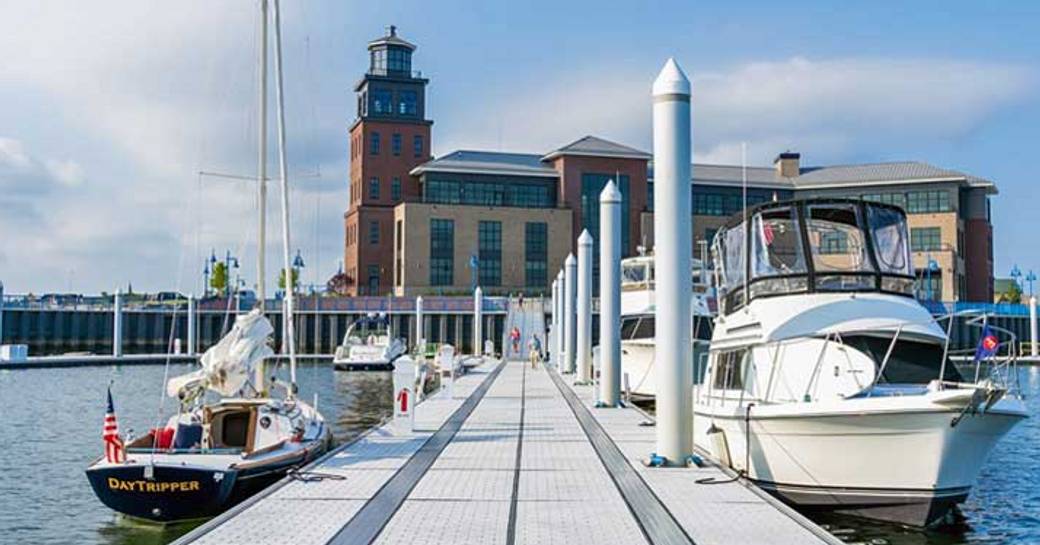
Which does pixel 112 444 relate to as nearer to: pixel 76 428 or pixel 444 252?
pixel 76 428

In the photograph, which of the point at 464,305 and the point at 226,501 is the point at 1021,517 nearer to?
the point at 226,501

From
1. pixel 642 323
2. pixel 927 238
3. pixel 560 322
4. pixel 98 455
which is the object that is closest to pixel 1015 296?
pixel 927 238

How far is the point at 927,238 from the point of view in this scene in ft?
305

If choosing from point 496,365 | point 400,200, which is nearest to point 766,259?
point 496,365

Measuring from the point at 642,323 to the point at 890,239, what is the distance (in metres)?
19.3

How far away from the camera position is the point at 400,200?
93.3 meters

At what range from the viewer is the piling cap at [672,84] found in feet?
50.2

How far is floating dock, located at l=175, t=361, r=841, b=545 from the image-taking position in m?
10.9

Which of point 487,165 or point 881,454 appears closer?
point 881,454

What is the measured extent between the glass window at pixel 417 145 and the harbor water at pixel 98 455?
50.1 metres

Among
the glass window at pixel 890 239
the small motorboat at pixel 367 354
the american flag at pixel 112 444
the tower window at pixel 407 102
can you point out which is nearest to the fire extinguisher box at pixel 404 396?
the american flag at pixel 112 444

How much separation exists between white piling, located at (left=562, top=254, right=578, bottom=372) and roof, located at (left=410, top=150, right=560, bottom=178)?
45.2 m

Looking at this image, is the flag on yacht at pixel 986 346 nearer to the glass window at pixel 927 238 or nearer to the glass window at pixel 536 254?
the glass window at pixel 536 254

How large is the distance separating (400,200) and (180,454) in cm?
7830
